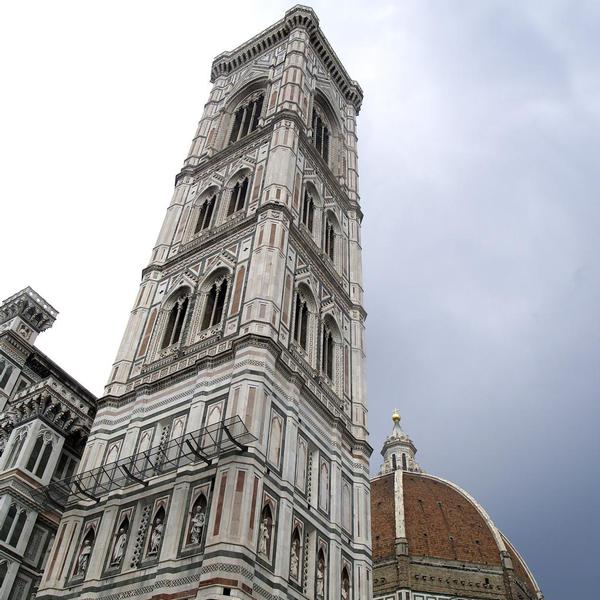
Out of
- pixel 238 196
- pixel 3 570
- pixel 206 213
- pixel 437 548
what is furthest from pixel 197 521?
pixel 437 548

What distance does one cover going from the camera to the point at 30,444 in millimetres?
20547

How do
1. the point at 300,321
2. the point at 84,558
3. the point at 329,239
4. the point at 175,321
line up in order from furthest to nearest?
the point at 329,239, the point at 175,321, the point at 300,321, the point at 84,558

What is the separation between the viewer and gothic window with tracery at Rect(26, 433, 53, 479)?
20.3m

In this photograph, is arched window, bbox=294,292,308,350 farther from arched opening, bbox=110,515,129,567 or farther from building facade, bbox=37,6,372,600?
arched opening, bbox=110,515,129,567

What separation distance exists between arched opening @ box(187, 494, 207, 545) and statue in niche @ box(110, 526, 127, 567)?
2.03m

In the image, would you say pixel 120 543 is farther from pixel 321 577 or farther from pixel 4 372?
pixel 4 372

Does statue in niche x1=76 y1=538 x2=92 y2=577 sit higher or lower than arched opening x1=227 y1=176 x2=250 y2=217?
lower

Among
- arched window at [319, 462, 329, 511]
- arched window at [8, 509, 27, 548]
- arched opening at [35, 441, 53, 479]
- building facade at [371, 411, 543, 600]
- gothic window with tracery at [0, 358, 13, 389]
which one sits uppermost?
building facade at [371, 411, 543, 600]

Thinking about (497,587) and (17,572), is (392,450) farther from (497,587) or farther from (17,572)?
(17,572)

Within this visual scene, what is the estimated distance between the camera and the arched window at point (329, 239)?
27.8 m

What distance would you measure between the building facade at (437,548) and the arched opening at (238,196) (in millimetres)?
40158

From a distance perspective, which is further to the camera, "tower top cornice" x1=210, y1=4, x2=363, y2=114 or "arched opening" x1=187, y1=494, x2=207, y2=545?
"tower top cornice" x1=210, y1=4, x2=363, y2=114

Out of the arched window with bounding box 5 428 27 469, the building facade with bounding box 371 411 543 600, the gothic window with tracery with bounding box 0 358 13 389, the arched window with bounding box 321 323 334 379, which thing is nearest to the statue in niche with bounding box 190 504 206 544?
the arched window with bounding box 5 428 27 469

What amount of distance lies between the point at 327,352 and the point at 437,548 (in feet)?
139
